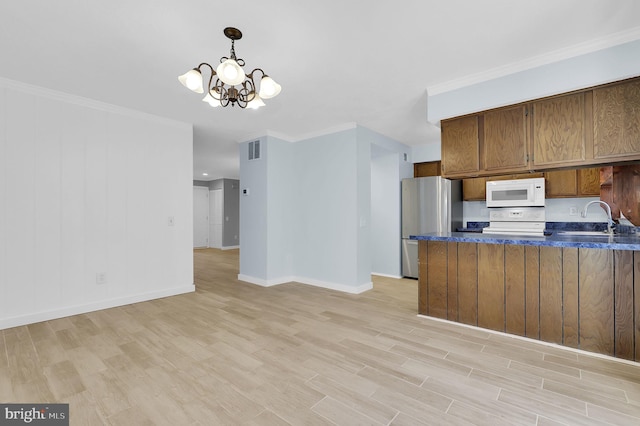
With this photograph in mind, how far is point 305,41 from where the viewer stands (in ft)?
7.72

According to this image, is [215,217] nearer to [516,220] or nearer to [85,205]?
[85,205]

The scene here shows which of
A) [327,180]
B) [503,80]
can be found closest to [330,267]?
[327,180]

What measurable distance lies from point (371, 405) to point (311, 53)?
2683mm

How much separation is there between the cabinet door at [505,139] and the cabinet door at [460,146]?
0.35 ft

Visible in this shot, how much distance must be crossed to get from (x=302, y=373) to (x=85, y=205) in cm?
325

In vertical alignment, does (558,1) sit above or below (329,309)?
above

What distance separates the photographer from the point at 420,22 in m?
2.13

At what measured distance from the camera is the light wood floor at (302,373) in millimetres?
1672

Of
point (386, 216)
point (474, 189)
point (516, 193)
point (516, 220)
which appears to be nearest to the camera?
point (516, 193)

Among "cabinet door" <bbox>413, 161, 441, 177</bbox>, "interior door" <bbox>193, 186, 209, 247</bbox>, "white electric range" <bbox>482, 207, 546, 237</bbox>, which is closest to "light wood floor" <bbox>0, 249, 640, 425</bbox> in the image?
"white electric range" <bbox>482, 207, 546, 237</bbox>

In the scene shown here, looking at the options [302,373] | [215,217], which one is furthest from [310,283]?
[215,217]

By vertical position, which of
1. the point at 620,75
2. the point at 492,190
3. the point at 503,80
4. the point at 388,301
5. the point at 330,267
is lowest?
the point at 388,301

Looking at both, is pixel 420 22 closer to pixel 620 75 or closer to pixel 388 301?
pixel 620 75
